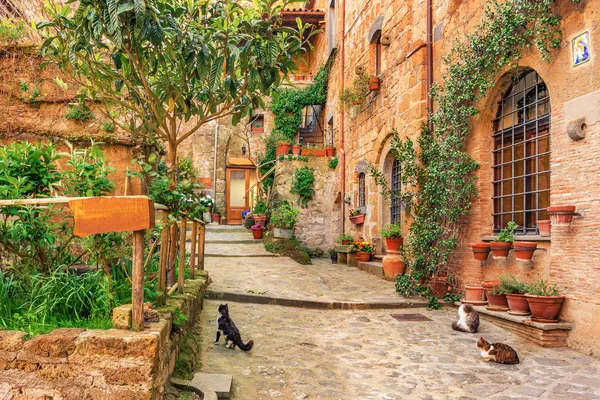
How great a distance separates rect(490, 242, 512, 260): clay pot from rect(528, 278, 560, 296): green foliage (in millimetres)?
520

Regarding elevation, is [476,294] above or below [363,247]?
below

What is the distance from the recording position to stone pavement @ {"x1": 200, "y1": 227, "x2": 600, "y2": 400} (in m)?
3.35

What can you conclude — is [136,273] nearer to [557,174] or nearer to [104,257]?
[104,257]

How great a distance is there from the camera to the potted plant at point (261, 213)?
539 inches

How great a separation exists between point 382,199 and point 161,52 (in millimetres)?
6777

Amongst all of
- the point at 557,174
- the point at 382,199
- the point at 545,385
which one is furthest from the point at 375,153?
the point at 545,385

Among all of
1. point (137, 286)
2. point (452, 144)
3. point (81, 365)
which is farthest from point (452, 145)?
point (81, 365)

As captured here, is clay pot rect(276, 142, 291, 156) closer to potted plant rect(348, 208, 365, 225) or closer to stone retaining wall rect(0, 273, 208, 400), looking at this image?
potted plant rect(348, 208, 365, 225)

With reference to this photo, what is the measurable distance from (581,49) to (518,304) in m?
2.59

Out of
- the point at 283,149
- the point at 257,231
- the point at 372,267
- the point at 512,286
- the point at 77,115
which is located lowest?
the point at 372,267

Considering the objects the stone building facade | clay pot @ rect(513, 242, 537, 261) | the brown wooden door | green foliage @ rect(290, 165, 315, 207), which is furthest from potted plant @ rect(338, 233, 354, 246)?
the brown wooden door

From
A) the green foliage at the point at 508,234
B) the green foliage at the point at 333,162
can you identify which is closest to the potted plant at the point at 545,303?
the green foliage at the point at 508,234

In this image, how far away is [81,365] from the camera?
7.64ft

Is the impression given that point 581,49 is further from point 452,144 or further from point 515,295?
point 515,295
